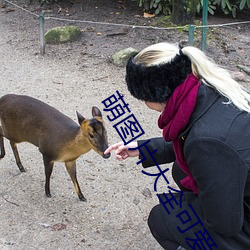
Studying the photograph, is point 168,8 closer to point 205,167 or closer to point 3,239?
point 3,239

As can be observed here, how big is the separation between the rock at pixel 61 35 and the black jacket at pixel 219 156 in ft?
15.3

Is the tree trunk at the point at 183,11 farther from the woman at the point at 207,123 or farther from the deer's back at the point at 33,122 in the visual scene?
the woman at the point at 207,123

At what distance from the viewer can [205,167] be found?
194 cm

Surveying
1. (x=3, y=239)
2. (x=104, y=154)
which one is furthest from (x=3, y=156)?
(x=104, y=154)

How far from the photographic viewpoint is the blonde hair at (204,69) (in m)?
2.01

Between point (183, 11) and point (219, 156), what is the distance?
200 inches

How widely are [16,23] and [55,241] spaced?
5181mm

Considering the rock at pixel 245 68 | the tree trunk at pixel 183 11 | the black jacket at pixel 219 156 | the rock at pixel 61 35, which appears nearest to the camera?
the black jacket at pixel 219 156

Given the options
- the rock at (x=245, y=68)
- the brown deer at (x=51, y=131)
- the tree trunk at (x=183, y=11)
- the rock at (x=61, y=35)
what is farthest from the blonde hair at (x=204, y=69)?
the tree trunk at (x=183, y=11)

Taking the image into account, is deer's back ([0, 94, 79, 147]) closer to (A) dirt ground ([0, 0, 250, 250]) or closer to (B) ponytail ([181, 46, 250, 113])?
(A) dirt ground ([0, 0, 250, 250])

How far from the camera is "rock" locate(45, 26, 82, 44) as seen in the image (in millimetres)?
6453

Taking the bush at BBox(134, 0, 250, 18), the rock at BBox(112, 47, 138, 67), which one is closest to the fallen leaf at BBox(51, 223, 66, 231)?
the rock at BBox(112, 47, 138, 67)

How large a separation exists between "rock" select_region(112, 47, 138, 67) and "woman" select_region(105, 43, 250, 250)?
362 centimetres

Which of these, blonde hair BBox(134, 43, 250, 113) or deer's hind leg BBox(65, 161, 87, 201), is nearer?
blonde hair BBox(134, 43, 250, 113)
